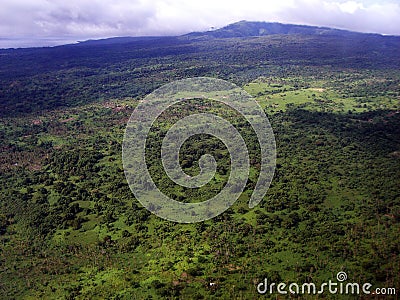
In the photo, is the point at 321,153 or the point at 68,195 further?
the point at 321,153

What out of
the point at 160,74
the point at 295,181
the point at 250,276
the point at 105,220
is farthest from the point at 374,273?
the point at 160,74

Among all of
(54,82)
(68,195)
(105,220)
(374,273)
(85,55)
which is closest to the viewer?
(374,273)

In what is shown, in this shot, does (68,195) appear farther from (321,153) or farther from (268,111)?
(268,111)

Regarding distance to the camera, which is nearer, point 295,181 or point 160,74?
point 295,181

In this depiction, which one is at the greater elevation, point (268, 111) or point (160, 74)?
point (160, 74)

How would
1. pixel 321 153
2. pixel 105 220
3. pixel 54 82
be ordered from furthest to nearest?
pixel 54 82
pixel 321 153
pixel 105 220

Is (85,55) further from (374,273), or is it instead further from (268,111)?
(374,273)

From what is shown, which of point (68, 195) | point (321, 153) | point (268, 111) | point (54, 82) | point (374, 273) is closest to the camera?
point (374, 273)

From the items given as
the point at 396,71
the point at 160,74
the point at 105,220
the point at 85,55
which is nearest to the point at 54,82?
the point at 160,74

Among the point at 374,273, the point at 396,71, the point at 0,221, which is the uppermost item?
the point at 396,71
